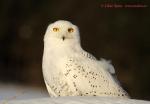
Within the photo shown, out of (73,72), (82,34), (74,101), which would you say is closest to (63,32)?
(73,72)

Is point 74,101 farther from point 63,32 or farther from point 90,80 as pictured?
point 63,32

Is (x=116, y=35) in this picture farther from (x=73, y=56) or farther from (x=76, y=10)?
(x=73, y=56)

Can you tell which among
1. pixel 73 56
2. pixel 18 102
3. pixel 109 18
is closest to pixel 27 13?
pixel 109 18

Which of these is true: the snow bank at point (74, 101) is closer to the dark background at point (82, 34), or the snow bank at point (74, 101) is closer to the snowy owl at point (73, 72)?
the snowy owl at point (73, 72)

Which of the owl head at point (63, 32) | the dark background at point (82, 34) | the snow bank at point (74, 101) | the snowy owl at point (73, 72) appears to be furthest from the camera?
the dark background at point (82, 34)

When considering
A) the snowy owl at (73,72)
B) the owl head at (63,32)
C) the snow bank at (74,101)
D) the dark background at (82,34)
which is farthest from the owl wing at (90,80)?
the dark background at (82,34)

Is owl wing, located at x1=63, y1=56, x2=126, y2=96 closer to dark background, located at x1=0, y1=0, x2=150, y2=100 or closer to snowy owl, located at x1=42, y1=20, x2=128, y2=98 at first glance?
snowy owl, located at x1=42, y1=20, x2=128, y2=98

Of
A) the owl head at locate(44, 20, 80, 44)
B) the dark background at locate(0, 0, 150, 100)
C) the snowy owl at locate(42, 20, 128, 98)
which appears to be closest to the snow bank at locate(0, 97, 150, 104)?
the snowy owl at locate(42, 20, 128, 98)

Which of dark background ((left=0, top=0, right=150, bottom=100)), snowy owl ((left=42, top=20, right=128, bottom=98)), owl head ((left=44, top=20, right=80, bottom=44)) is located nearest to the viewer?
snowy owl ((left=42, top=20, right=128, bottom=98))
